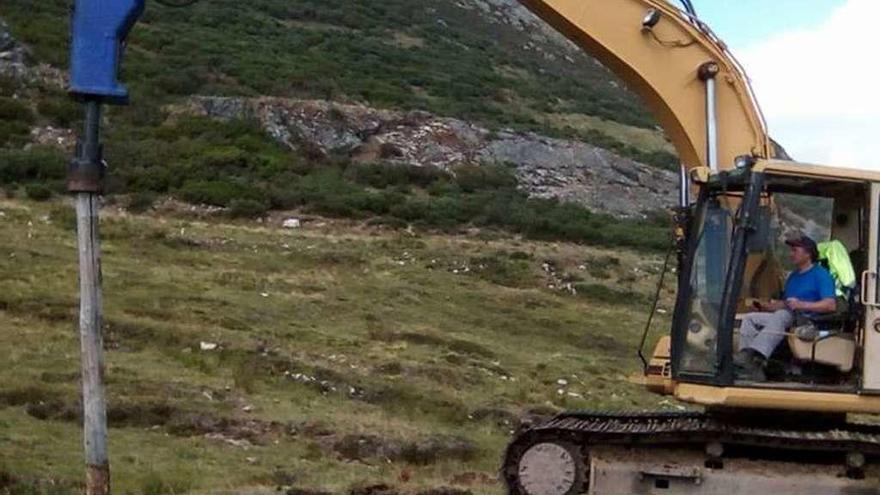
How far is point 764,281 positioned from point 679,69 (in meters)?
1.90

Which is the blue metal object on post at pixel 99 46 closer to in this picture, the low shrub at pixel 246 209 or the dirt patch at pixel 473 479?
the dirt patch at pixel 473 479

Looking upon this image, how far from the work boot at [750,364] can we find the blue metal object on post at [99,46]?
4542 millimetres

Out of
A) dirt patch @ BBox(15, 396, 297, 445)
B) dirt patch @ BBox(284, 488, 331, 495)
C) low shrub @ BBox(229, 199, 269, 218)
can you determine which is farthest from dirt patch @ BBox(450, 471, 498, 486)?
low shrub @ BBox(229, 199, 269, 218)

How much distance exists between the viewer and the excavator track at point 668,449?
33.3ft

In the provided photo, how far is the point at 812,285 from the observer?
10.1 metres

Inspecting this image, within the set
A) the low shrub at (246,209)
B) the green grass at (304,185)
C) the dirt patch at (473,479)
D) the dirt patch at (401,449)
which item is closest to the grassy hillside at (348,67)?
the green grass at (304,185)

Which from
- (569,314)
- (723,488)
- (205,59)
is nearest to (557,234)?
(569,314)

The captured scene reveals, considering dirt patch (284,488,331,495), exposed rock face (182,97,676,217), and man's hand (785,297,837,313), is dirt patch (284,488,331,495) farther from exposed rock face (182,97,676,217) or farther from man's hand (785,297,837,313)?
exposed rock face (182,97,676,217)

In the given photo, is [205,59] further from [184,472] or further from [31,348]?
[184,472]

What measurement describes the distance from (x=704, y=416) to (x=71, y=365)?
33.0 ft

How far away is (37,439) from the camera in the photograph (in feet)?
46.8

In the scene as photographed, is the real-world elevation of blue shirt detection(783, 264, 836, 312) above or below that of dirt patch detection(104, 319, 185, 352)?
above

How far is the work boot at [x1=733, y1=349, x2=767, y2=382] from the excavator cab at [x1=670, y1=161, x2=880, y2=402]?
53 millimetres

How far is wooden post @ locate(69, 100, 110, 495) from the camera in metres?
8.82
